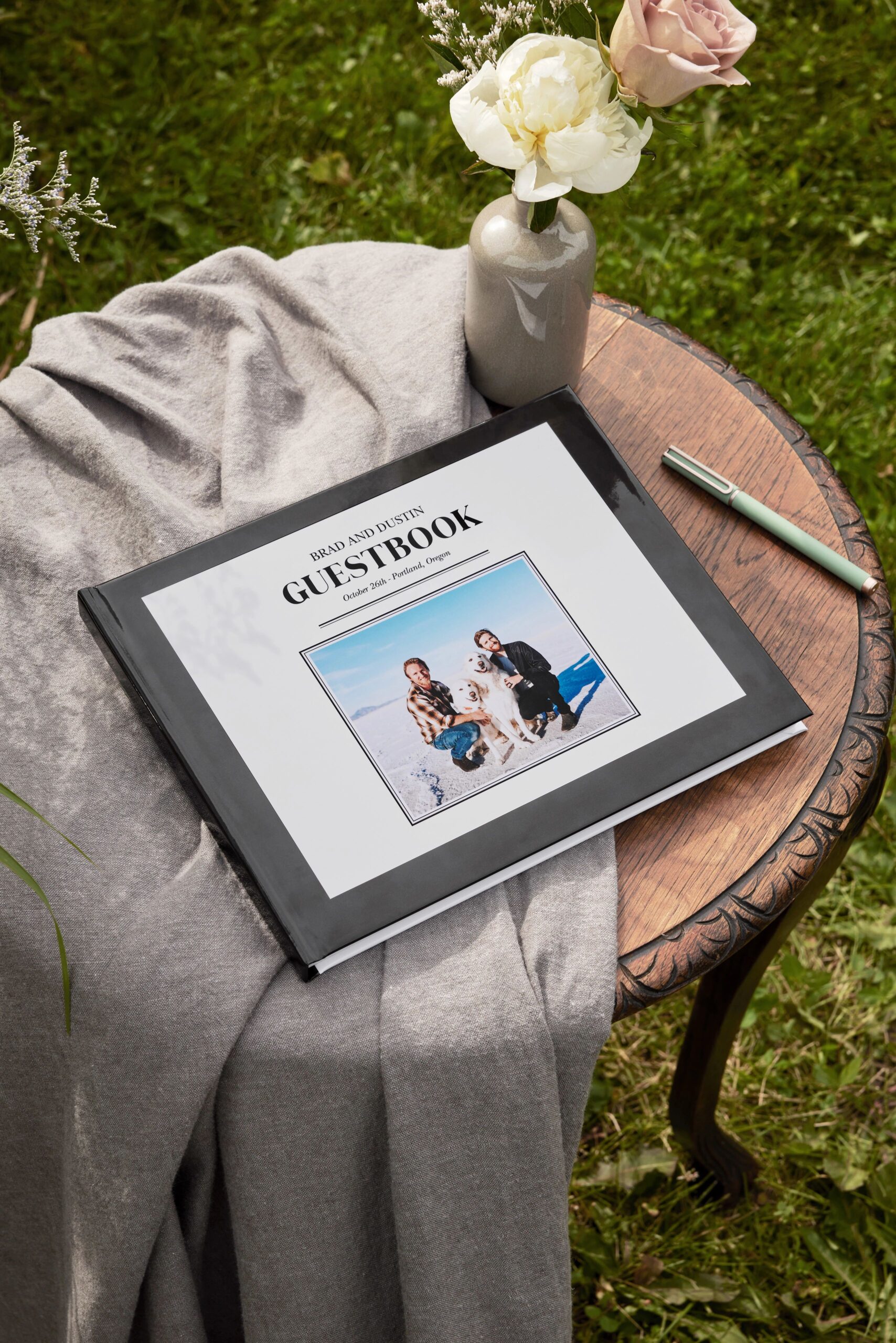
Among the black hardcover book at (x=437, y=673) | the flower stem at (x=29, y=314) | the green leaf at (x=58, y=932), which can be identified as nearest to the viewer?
the green leaf at (x=58, y=932)

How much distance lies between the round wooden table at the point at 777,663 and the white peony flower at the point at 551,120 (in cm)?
30

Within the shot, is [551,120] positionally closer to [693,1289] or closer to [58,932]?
[58,932]

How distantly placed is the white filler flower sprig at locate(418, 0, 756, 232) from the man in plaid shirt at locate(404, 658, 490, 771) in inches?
14.5

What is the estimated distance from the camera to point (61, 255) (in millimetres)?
2072

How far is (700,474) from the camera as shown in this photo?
103 cm

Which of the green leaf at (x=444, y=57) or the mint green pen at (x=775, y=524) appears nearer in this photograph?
the green leaf at (x=444, y=57)

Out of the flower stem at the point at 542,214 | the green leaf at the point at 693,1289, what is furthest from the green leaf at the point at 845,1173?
the flower stem at the point at 542,214

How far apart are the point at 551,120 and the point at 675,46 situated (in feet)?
0.31

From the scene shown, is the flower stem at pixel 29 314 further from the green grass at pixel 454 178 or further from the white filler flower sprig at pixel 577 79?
the white filler flower sprig at pixel 577 79

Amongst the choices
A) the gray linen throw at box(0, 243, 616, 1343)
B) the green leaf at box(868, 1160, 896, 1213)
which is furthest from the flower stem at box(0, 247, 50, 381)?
the green leaf at box(868, 1160, 896, 1213)

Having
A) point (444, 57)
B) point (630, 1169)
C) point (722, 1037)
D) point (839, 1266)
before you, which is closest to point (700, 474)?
point (444, 57)

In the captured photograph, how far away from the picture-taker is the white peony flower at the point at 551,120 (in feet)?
2.54

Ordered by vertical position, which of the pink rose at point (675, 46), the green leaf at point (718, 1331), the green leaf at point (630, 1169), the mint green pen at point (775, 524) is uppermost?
the pink rose at point (675, 46)

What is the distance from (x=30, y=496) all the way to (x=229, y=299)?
0.28m
